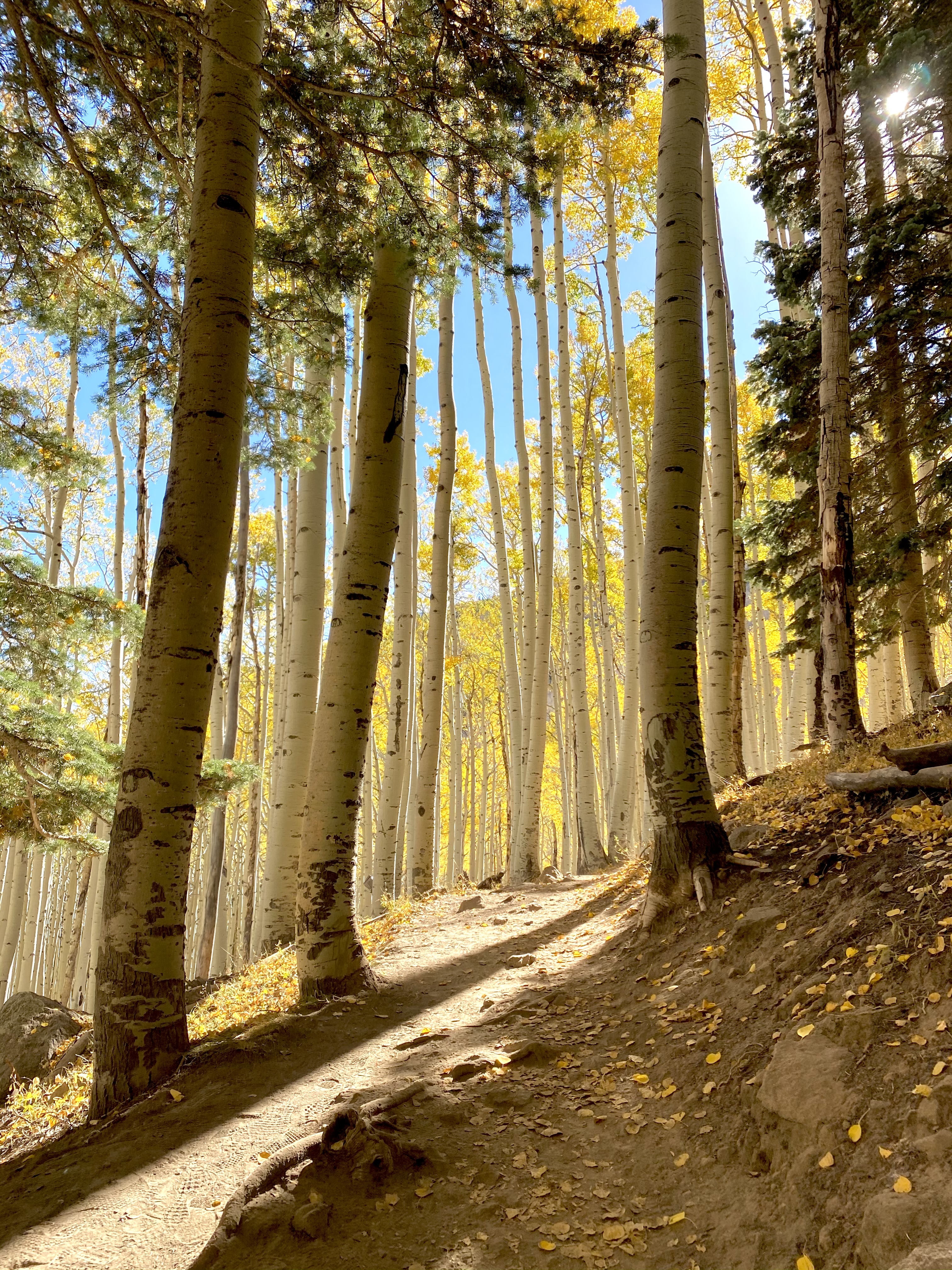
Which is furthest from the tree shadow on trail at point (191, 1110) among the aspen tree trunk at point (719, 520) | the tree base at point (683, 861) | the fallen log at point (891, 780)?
the aspen tree trunk at point (719, 520)

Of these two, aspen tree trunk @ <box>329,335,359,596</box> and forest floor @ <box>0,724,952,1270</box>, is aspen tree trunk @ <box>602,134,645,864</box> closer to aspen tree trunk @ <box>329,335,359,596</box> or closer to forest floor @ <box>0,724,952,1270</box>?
aspen tree trunk @ <box>329,335,359,596</box>

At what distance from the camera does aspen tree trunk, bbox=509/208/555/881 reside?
890 centimetres

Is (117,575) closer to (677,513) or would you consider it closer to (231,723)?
(231,723)

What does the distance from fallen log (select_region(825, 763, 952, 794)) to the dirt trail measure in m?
Answer: 0.19

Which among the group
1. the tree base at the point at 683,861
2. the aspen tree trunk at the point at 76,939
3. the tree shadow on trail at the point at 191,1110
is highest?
the tree base at the point at 683,861

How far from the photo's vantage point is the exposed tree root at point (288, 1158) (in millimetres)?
2090

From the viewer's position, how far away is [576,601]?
30.4 feet

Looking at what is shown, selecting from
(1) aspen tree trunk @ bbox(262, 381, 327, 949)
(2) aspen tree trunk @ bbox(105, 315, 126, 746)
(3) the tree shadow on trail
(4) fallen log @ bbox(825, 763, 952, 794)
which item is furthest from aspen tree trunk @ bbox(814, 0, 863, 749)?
(2) aspen tree trunk @ bbox(105, 315, 126, 746)

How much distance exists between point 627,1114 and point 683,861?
5.16ft

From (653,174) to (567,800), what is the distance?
47.0 feet

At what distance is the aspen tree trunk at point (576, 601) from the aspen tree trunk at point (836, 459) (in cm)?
413

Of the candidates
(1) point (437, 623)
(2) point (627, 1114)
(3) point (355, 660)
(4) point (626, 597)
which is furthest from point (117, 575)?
(2) point (627, 1114)

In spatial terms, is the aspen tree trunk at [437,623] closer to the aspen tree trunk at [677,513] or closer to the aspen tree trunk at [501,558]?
the aspen tree trunk at [501,558]

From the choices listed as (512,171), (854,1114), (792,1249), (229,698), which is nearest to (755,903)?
(854,1114)
